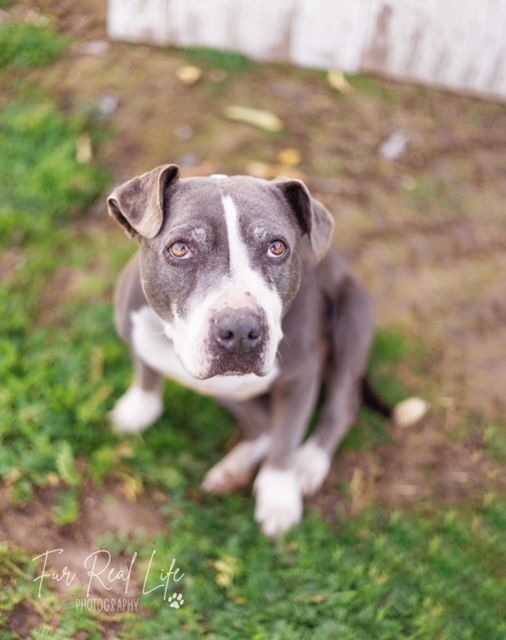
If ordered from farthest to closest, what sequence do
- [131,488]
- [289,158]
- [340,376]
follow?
[289,158] < [340,376] < [131,488]

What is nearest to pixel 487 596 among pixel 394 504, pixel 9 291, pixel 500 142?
pixel 394 504

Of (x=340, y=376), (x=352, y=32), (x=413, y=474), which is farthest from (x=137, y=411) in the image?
(x=352, y=32)

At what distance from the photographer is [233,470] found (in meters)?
3.56

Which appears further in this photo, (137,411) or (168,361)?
(137,411)

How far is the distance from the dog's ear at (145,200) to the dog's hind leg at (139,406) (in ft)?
3.40

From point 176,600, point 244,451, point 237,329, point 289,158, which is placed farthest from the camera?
point 289,158

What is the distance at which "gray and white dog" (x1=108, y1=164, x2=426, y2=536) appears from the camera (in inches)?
104

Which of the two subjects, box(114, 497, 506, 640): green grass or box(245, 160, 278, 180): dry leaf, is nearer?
box(114, 497, 506, 640): green grass

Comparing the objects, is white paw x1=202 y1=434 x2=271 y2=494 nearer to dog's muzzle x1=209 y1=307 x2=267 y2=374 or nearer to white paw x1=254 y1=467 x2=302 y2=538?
white paw x1=254 y1=467 x2=302 y2=538

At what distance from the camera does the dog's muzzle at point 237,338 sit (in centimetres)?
251

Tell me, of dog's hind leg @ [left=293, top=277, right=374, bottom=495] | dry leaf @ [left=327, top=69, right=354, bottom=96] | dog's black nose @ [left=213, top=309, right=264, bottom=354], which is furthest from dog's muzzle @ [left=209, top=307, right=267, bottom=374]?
dry leaf @ [left=327, top=69, right=354, bottom=96]

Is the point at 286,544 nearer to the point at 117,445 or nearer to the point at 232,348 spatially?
the point at 117,445

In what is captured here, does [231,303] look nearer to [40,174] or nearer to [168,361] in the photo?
[168,361]

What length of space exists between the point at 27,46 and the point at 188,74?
3.98 ft
